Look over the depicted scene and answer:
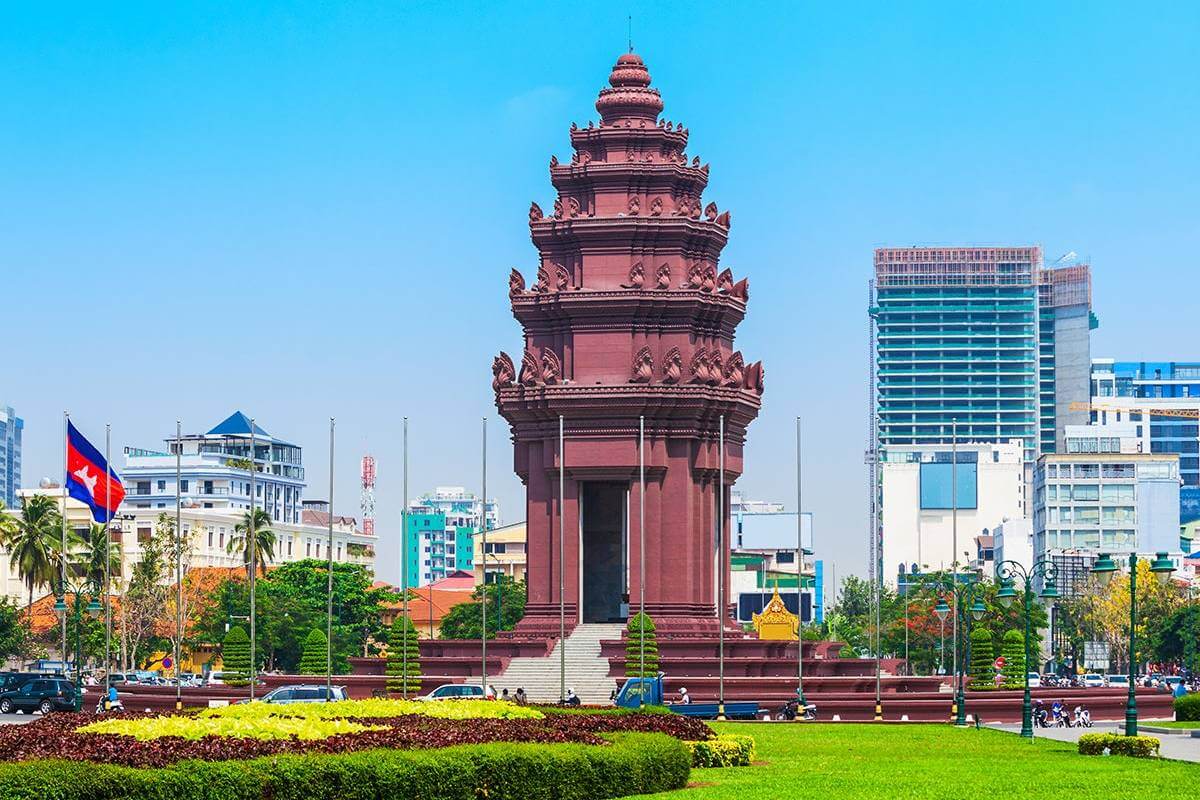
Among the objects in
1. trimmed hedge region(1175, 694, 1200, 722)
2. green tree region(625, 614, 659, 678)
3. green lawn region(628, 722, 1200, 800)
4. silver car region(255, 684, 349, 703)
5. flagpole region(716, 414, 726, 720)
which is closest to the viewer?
green lawn region(628, 722, 1200, 800)

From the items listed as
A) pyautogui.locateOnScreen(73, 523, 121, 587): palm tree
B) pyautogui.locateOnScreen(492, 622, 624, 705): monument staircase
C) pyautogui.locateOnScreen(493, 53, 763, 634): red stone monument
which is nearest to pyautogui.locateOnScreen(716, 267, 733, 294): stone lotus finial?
pyautogui.locateOnScreen(493, 53, 763, 634): red stone monument

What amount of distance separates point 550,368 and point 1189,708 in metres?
28.2

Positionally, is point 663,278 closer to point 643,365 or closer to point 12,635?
point 643,365

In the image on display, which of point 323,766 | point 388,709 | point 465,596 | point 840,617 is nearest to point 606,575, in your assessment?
point 388,709

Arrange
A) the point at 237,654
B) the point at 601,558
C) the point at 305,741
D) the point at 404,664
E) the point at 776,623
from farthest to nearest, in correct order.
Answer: the point at 776,623 → the point at 601,558 → the point at 237,654 → the point at 404,664 → the point at 305,741

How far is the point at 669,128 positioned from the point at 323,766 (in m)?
55.8

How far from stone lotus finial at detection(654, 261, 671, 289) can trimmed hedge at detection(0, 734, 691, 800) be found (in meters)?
44.6

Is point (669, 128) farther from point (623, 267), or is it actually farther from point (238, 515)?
point (238, 515)

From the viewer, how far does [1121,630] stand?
147 m

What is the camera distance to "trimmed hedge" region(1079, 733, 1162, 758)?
47625 mm

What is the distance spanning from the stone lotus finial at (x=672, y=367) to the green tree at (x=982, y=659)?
15.6 m

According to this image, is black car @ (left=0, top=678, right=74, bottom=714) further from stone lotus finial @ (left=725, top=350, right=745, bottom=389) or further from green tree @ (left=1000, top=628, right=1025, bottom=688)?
green tree @ (left=1000, top=628, right=1025, bottom=688)

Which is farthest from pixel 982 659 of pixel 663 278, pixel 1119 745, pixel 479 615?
pixel 479 615

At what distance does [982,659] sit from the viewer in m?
81.6
